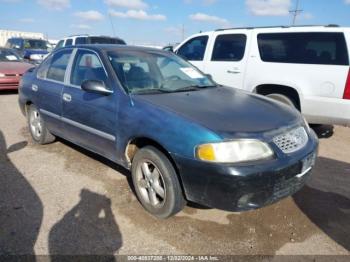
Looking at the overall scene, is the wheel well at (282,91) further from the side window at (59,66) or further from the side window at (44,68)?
the side window at (44,68)

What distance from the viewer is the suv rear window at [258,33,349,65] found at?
4891 mm

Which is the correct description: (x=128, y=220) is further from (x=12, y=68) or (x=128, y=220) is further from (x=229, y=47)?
(x=12, y=68)

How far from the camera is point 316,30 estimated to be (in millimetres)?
5191

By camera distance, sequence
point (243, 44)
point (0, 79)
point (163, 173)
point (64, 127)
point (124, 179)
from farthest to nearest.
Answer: point (0, 79)
point (243, 44)
point (64, 127)
point (124, 179)
point (163, 173)

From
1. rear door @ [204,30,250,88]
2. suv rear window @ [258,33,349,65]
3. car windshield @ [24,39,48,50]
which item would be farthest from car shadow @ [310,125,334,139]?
car windshield @ [24,39,48,50]

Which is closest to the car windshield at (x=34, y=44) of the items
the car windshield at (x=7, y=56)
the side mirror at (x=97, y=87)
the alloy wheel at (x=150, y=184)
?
the car windshield at (x=7, y=56)

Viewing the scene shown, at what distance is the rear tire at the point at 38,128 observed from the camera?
16.3 ft

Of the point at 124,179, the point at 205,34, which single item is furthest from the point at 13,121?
the point at 205,34

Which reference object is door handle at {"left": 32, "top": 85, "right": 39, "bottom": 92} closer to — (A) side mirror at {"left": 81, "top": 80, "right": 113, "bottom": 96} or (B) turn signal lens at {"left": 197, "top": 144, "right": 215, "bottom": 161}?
(A) side mirror at {"left": 81, "top": 80, "right": 113, "bottom": 96}

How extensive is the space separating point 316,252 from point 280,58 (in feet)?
12.5

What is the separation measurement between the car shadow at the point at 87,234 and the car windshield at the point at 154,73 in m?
1.30

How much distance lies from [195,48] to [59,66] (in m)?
3.44

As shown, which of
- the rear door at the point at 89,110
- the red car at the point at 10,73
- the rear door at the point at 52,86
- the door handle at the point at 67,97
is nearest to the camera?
the rear door at the point at 89,110

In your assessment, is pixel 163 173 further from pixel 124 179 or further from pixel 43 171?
pixel 43 171
